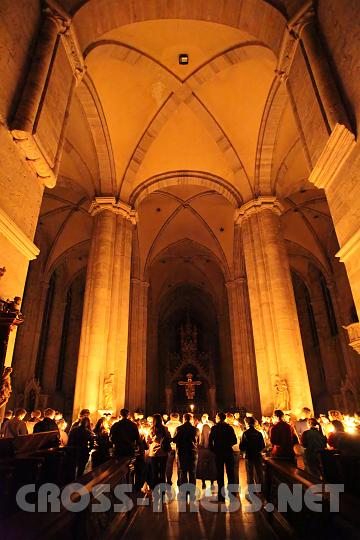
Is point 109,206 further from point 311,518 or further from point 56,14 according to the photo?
point 311,518

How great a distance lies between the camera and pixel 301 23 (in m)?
6.04

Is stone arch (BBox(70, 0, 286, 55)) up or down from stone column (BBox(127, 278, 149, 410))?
up

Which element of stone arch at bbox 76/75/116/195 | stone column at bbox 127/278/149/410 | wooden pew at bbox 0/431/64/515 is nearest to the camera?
wooden pew at bbox 0/431/64/515

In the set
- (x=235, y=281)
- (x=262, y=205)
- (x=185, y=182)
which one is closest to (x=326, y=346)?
(x=235, y=281)

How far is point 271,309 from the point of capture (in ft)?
34.0

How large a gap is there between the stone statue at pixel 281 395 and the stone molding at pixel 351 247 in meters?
5.35

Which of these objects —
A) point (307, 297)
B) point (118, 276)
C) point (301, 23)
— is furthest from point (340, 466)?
point (307, 297)

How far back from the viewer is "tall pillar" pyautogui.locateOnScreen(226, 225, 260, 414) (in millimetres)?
15102

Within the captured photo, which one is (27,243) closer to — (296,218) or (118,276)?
(118,276)

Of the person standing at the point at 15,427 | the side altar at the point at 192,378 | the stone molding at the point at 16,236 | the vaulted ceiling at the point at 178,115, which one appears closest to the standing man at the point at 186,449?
the person standing at the point at 15,427

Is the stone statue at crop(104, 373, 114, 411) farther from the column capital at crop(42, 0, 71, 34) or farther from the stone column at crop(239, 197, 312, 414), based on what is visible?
the column capital at crop(42, 0, 71, 34)

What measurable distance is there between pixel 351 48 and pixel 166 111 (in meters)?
7.82

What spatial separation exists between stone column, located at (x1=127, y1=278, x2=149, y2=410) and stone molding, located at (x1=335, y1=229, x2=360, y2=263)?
12.0 meters

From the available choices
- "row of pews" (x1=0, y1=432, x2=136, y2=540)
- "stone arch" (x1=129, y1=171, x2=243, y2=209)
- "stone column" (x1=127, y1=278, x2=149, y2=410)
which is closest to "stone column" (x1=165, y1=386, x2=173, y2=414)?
"stone column" (x1=127, y1=278, x2=149, y2=410)
